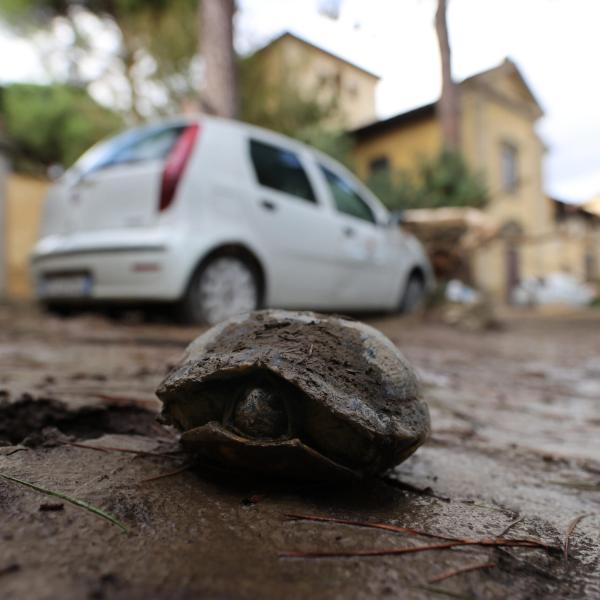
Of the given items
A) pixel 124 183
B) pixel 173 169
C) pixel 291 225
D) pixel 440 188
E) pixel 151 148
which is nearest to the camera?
pixel 173 169

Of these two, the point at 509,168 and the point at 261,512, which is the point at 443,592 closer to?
the point at 261,512

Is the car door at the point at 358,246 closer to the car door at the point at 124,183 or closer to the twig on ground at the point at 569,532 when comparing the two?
Result: the car door at the point at 124,183

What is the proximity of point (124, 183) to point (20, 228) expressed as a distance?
620cm

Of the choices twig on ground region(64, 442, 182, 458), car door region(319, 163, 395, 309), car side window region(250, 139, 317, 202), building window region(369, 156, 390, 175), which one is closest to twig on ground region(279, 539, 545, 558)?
twig on ground region(64, 442, 182, 458)

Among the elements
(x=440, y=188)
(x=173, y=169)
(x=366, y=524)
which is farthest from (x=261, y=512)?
(x=440, y=188)

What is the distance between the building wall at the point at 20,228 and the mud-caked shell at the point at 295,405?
8.67 metres

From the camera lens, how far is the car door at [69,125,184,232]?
3.74m

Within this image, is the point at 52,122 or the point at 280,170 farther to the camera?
the point at 52,122

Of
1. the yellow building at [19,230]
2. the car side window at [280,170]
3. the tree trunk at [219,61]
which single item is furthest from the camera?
the yellow building at [19,230]

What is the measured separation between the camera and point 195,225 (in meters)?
3.77

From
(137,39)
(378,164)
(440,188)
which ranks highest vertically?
(137,39)

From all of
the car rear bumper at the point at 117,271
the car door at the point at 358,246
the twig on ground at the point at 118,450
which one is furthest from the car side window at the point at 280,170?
the twig on ground at the point at 118,450

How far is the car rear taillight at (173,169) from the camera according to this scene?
368 centimetres

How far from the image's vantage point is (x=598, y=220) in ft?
77.8
